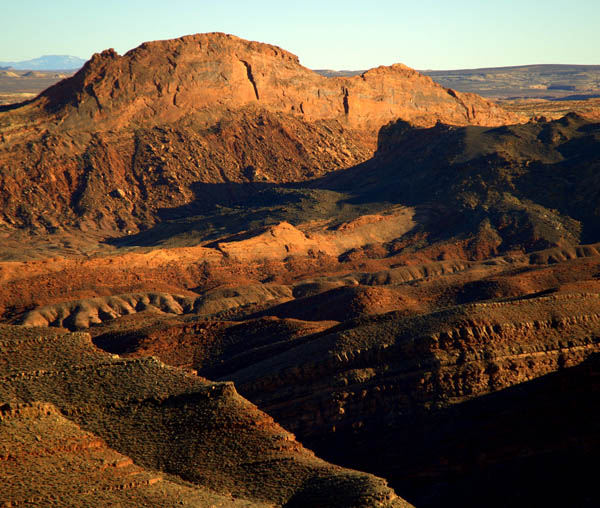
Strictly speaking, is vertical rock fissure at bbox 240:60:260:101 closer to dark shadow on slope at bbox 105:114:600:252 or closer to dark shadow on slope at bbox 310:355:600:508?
dark shadow on slope at bbox 105:114:600:252

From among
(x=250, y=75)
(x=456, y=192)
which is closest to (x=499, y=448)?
(x=456, y=192)

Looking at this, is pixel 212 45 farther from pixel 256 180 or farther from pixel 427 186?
pixel 427 186

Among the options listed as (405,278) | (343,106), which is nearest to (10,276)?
(405,278)

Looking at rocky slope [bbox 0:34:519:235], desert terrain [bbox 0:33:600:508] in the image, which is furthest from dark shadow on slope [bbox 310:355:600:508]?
rocky slope [bbox 0:34:519:235]

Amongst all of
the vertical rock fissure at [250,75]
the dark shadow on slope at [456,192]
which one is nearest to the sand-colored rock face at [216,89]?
the vertical rock fissure at [250,75]

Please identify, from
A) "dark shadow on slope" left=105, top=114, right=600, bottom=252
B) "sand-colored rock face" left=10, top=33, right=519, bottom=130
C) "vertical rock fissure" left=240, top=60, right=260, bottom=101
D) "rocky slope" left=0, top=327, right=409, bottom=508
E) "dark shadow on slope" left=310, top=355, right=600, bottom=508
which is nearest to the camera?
"rocky slope" left=0, top=327, right=409, bottom=508
